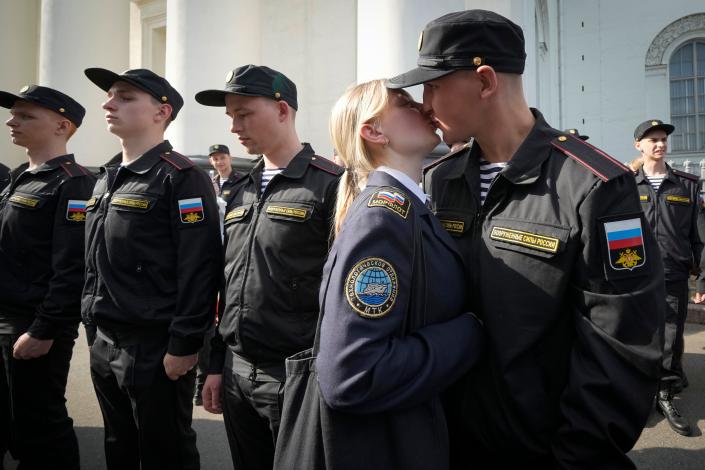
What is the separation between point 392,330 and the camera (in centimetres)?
117

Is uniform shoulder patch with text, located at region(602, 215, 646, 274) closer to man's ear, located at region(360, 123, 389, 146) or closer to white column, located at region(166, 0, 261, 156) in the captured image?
man's ear, located at region(360, 123, 389, 146)

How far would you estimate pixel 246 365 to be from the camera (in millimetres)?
2201

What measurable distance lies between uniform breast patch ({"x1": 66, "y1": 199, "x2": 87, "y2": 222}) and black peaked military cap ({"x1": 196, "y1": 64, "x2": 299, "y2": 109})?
1.04 metres

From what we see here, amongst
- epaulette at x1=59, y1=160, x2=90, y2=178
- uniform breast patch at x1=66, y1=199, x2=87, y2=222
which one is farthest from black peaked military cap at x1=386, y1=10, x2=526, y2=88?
epaulette at x1=59, y1=160, x2=90, y2=178

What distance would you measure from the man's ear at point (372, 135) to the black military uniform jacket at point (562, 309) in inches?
13.1

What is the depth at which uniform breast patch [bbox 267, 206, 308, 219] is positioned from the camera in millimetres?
2189

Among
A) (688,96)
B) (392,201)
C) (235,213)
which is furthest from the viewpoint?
(688,96)

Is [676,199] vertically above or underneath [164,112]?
underneath

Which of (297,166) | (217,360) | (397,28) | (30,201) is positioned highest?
(397,28)

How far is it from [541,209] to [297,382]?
0.77 m

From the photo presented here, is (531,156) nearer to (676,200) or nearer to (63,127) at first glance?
(63,127)

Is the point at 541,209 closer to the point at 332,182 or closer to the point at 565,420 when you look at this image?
the point at 565,420

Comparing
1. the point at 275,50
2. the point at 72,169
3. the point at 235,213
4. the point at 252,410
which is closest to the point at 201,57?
the point at 275,50

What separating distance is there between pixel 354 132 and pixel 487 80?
40cm
